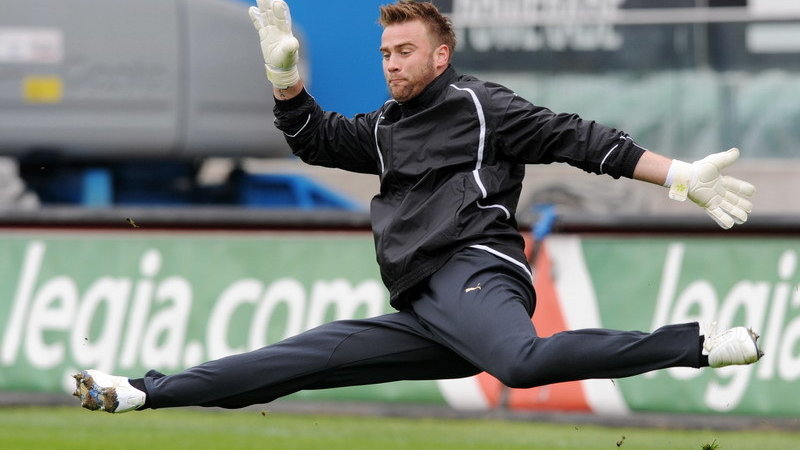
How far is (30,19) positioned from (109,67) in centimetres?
83

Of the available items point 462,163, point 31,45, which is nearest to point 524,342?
point 462,163

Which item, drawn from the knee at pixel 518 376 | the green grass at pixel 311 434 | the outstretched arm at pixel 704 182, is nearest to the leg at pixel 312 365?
the knee at pixel 518 376

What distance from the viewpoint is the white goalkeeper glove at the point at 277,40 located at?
6.56 meters

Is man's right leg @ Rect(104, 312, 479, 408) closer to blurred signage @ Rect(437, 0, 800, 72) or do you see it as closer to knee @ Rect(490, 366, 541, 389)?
knee @ Rect(490, 366, 541, 389)

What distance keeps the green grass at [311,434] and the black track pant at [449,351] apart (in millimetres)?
2308

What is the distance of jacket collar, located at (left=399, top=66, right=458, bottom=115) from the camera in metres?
6.51

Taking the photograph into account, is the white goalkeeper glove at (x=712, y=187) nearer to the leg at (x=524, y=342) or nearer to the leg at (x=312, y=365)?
the leg at (x=524, y=342)

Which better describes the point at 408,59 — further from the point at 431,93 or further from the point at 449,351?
the point at 449,351

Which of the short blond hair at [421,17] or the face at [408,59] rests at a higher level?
the short blond hair at [421,17]

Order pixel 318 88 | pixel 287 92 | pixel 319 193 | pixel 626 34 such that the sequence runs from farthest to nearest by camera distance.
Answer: pixel 626 34 → pixel 319 193 → pixel 318 88 → pixel 287 92

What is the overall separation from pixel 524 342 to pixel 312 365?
952mm

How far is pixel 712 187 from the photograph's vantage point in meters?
6.24

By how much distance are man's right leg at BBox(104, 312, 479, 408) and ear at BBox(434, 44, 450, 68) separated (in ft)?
3.49

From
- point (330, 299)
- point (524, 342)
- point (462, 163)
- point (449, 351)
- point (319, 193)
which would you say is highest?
point (462, 163)
